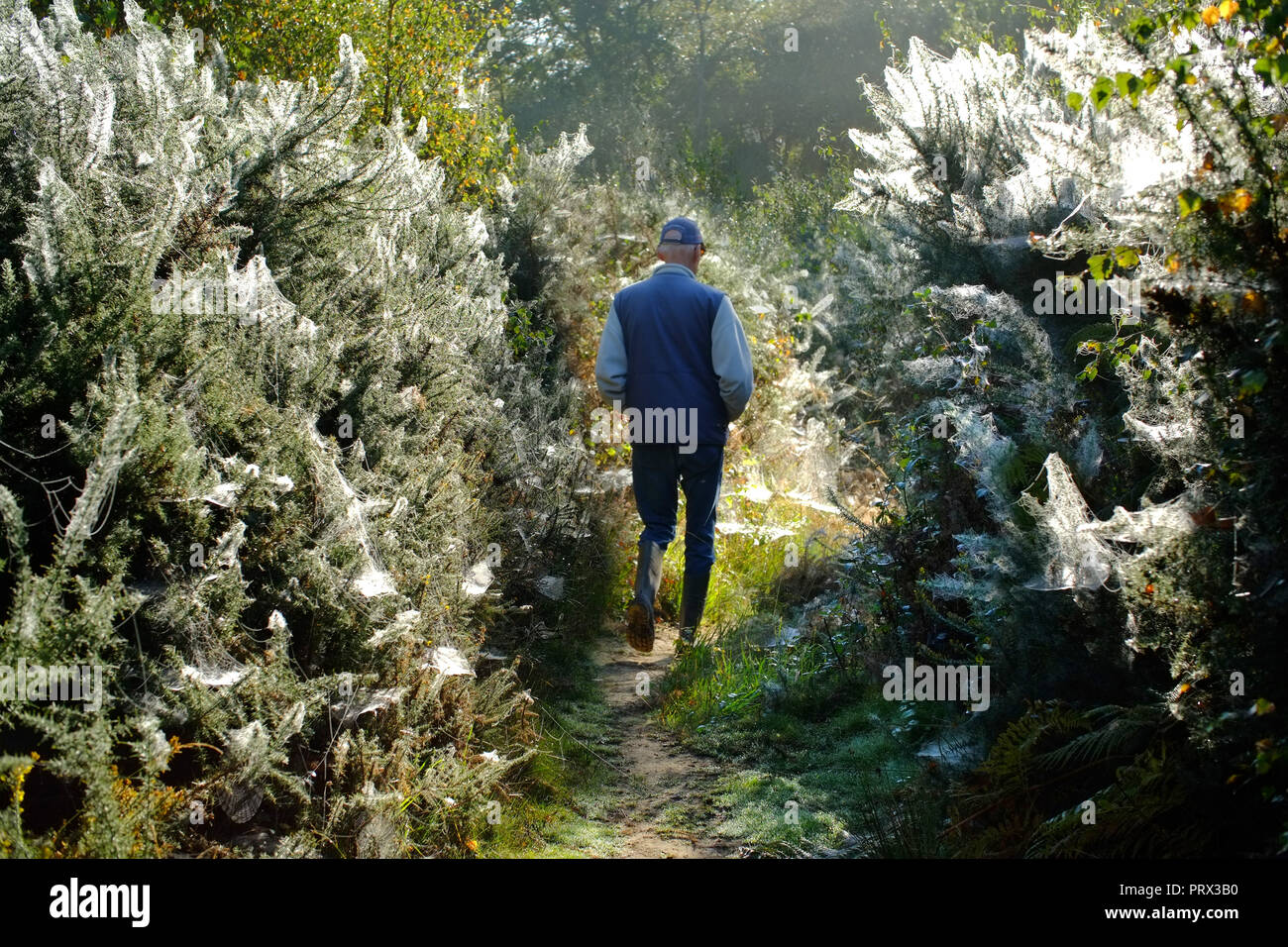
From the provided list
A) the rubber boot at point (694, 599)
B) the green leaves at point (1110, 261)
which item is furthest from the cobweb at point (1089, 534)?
the rubber boot at point (694, 599)

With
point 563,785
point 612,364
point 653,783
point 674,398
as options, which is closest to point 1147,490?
point 653,783

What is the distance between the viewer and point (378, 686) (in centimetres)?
376

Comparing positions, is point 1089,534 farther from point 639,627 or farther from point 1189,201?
point 639,627

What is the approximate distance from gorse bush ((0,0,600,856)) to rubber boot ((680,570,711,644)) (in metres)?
1.29

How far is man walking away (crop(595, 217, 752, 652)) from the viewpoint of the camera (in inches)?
236

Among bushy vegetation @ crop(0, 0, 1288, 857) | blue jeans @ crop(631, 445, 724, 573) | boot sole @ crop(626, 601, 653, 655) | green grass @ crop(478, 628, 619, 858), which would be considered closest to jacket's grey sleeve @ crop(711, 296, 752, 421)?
blue jeans @ crop(631, 445, 724, 573)

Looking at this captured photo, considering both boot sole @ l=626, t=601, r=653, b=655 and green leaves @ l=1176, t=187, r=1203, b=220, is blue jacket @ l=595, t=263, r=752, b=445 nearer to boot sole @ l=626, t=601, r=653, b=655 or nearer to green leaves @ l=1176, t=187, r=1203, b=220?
boot sole @ l=626, t=601, r=653, b=655

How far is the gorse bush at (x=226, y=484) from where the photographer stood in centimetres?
268

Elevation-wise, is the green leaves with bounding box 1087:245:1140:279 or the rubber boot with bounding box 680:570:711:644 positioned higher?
the green leaves with bounding box 1087:245:1140:279

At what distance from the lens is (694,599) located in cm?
622

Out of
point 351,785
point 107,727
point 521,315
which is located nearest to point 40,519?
point 107,727

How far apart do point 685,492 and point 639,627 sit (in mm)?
829

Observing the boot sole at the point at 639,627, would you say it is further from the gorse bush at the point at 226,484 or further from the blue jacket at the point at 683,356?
the blue jacket at the point at 683,356
